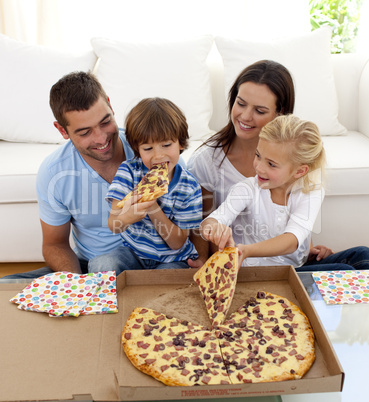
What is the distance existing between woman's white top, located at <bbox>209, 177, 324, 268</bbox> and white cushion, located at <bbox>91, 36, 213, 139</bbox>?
3.43ft

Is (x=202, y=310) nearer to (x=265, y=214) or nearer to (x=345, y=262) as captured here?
(x=265, y=214)

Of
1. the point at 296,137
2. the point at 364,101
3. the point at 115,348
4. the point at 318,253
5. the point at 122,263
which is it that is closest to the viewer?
the point at 115,348

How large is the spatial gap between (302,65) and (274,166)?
1.36 meters

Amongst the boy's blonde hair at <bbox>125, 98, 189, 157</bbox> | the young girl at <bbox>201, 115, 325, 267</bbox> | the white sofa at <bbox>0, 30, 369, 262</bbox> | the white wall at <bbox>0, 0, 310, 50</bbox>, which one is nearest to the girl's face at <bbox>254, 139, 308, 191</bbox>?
the young girl at <bbox>201, 115, 325, 267</bbox>

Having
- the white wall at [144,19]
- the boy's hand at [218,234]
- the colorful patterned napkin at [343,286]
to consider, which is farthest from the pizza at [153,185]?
the white wall at [144,19]

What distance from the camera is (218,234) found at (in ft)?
4.72

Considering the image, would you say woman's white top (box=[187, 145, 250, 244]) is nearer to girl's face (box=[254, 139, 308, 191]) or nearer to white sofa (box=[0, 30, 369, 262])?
girl's face (box=[254, 139, 308, 191])

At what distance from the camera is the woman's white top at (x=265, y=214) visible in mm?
1629

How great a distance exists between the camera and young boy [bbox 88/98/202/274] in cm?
149

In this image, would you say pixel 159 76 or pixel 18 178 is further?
pixel 159 76

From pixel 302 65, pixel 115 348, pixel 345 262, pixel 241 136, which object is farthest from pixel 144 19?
pixel 115 348

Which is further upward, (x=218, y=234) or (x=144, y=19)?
(x=144, y=19)

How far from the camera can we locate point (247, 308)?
130 cm

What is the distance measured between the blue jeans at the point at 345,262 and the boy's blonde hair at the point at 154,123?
26.2 inches
